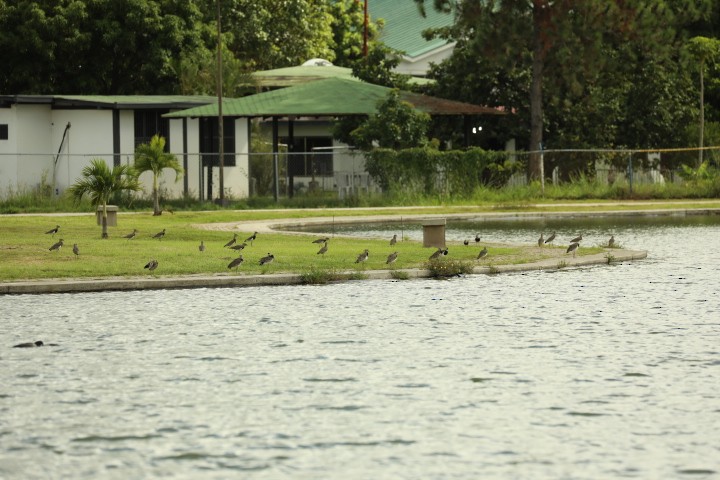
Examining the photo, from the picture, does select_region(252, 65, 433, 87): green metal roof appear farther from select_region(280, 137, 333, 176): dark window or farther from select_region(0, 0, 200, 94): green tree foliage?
select_region(280, 137, 333, 176): dark window

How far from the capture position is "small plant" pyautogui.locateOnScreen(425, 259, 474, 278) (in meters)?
23.9

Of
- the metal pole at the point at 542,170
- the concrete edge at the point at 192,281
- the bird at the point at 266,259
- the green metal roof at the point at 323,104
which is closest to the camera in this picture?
the concrete edge at the point at 192,281

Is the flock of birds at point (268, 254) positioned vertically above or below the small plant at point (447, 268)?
above

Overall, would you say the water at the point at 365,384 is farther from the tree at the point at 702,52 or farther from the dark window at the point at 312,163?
the tree at the point at 702,52

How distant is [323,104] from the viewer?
51344 mm

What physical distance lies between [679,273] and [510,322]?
23.7 ft

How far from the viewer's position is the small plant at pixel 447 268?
23.9 metres

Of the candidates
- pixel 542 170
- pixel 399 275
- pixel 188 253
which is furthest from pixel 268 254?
pixel 542 170

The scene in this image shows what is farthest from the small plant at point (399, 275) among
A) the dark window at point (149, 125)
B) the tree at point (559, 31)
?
the tree at point (559, 31)

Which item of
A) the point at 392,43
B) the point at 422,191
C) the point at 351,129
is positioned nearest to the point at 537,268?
the point at 422,191

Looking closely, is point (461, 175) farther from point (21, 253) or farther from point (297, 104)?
point (21, 253)

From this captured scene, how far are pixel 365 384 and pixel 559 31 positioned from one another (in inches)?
1676

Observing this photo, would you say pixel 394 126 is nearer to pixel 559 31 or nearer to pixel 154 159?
pixel 559 31

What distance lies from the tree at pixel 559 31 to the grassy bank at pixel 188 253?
22.7 m
